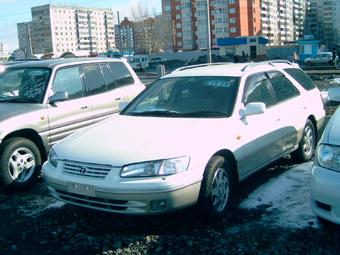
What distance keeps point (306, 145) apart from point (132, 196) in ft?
11.2

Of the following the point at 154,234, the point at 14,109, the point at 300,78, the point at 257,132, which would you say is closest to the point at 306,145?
the point at 300,78

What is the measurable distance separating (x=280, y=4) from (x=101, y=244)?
13443 cm

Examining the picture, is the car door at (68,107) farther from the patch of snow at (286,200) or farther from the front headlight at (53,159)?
the patch of snow at (286,200)

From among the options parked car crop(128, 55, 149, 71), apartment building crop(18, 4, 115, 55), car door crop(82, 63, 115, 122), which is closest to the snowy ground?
car door crop(82, 63, 115, 122)

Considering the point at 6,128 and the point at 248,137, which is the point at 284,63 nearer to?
the point at 248,137

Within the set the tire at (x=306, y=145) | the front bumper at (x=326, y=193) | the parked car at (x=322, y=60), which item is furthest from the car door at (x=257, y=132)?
the parked car at (x=322, y=60)

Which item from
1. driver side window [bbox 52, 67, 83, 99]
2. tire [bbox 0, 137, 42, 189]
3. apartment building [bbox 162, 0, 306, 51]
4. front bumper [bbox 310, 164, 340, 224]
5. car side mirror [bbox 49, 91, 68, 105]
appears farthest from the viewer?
apartment building [bbox 162, 0, 306, 51]

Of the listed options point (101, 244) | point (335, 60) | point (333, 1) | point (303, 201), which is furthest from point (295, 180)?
point (333, 1)

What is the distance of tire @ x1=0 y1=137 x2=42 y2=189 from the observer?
5.75 m

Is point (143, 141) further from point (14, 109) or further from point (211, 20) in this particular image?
point (211, 20)

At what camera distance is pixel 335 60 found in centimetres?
4162

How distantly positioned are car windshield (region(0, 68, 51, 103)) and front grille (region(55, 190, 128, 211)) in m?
2.39

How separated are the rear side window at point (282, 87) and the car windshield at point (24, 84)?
10.3ft

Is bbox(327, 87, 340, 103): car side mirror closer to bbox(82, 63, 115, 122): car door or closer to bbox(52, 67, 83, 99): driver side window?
bbox(82, 63, 115, 122): car door
